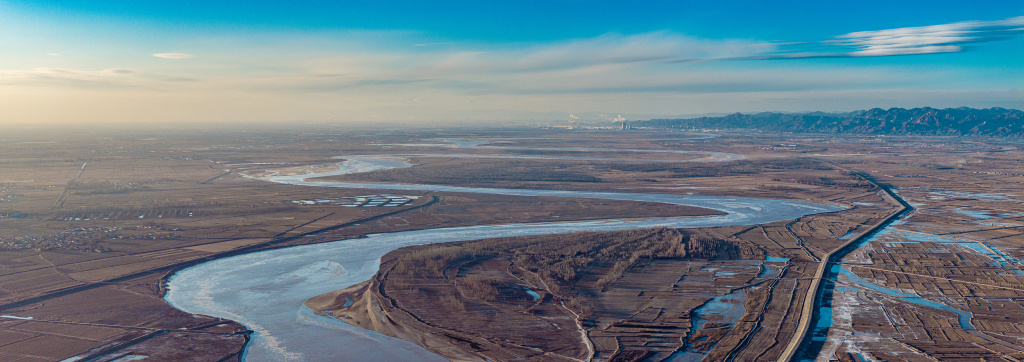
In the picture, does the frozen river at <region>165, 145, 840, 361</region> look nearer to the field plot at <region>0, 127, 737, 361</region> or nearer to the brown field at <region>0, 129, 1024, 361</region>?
the brown field at <region>0, 129, 1024, 361</region>

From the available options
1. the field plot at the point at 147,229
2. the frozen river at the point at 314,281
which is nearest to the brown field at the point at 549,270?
the field plot at the point at 147,229

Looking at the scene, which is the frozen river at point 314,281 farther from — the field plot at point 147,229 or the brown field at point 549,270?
the field plot at point 147,229

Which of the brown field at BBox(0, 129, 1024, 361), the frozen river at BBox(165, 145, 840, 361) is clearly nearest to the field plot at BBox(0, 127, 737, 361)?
the brown field at BBox(0, 129, 1024, 361)

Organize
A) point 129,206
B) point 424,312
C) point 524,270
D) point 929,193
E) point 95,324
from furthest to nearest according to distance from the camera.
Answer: point 929,193 → point 129,206 → point 524,270 → point 424,312 → point 95,324

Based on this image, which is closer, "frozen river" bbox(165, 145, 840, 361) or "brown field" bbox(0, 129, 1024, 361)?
"brown field" bbox(0, 129, 1024, 361)

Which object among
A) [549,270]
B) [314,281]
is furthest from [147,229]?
[549,270]

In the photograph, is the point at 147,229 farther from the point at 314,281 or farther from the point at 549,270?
the point at 549,270

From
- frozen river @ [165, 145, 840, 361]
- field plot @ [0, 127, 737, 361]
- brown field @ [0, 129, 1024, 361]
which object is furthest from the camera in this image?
field plot @ [0, 127, 737, 361]

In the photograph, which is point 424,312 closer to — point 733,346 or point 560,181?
point 733,346

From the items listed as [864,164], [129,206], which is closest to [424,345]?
[129,206]
